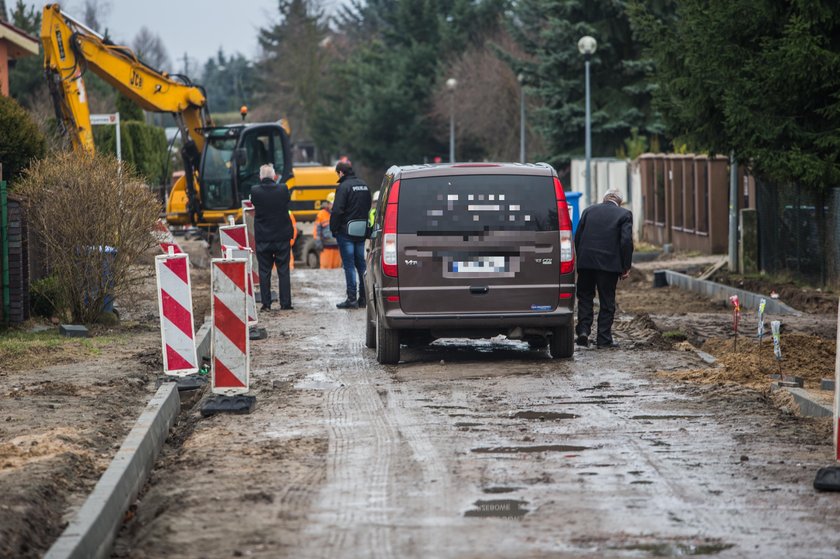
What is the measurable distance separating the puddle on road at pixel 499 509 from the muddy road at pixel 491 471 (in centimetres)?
2

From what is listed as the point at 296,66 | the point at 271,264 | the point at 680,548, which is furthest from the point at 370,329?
the point at 296,66

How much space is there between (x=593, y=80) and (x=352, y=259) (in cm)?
3319

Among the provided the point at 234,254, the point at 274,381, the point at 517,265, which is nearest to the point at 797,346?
the point at 517,265

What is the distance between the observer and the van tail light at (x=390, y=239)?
1280cm

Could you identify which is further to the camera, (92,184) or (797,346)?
(92,184)

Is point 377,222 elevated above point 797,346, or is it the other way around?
point 377,222

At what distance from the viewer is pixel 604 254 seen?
1447 cm

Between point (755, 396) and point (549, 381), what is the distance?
6.25ft

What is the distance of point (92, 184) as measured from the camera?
52.4 ft

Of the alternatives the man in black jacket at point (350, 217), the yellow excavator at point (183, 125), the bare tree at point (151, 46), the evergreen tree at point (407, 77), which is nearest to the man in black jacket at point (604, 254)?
the man in black jacket at point (350, 217)

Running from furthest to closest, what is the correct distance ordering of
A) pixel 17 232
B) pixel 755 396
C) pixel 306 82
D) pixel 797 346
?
pixel 306 82 < pixel 17 232 < pixel 797 346 < pixel 755 396

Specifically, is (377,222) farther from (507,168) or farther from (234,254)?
(234,254)

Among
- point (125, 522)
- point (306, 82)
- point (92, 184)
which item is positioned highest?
point (306, 82)

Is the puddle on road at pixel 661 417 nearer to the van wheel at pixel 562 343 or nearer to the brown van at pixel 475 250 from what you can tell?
the brown van at pixel 475 250
